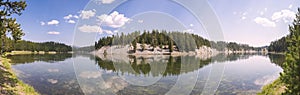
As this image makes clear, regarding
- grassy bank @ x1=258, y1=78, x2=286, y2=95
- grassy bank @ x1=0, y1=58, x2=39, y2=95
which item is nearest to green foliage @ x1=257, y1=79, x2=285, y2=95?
grassy bank @ x1=258, y1=78, x2=286, y2=95

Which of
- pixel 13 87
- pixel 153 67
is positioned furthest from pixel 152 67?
pixel 13 87

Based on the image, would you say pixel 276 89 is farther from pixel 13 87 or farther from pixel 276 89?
pixel 13 87

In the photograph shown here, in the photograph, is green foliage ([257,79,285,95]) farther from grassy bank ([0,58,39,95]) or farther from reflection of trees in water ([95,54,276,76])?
reflection of trees in water ([95,54,276,76])

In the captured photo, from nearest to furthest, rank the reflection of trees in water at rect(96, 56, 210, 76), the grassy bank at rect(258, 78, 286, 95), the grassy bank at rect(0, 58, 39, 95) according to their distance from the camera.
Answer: the grassy bank at rect(0, 58, 39, 95), the grassy bank at rect(258, 78, 286, 95), the reflection of trees in water at rect(96, 56, 210, 76)

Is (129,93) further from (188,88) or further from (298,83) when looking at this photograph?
(298,83)

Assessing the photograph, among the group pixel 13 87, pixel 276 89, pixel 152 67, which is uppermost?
pixel 276 89

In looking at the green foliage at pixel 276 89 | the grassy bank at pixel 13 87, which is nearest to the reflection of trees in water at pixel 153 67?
the green foliage at pixel 276 89

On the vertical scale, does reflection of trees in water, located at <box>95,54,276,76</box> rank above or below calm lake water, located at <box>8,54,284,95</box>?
above

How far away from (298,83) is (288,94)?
772 millimetres

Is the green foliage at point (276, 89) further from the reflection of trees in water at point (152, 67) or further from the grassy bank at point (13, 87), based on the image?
the reflection of trees in water at point (152, 67)

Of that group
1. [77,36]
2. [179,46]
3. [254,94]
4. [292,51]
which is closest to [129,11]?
[77,36]

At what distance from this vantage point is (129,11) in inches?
1415

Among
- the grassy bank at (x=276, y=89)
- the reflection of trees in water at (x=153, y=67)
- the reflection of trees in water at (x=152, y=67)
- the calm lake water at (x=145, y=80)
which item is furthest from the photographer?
the reflection of trees in water at (x=153, y=67)

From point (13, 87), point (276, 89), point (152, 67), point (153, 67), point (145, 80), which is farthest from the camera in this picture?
point (152, 67)
